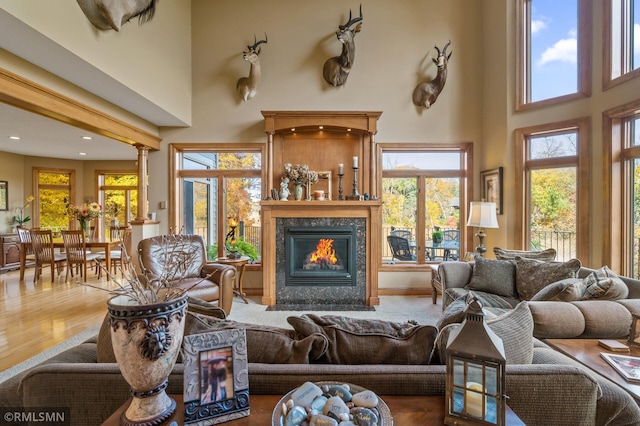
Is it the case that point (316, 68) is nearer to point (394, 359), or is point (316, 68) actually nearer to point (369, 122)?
point (369, 122)

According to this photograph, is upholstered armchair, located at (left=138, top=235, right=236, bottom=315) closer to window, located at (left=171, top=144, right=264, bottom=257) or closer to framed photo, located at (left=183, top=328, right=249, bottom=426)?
window, located at (left=171, top=144, right=264, bottom=257)

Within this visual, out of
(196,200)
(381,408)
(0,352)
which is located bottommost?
(0,352)

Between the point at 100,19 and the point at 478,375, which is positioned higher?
the point at 100,19

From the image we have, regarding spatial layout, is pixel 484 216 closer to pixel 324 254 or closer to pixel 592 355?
pixel 324 254

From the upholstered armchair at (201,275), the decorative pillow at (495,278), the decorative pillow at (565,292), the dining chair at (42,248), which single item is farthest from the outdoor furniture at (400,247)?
the dining chair at (42,248)

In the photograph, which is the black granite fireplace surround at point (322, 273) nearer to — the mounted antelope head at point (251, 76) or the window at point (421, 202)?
the window at point (421, 202)

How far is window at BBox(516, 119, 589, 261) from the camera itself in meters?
3.63

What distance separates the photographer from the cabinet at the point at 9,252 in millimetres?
6111

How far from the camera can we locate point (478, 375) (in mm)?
906

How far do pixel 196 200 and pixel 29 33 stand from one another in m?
3.03

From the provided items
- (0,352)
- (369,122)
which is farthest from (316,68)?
(0,352)

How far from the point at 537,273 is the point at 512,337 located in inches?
91.3

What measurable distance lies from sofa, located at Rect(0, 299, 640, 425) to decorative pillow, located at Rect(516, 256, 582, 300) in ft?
6.90

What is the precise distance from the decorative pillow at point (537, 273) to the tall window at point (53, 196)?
368 inches
